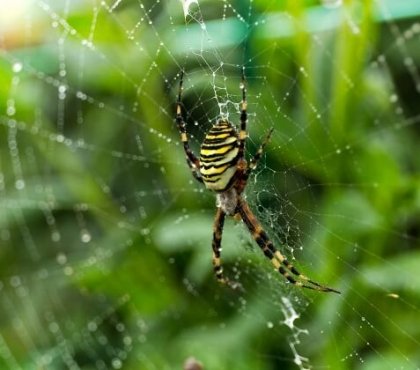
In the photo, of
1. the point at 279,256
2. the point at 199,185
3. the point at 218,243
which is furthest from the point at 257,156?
the point at 199,185

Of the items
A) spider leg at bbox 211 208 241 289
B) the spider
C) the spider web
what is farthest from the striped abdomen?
spider leg at bbox 211 208 241 289

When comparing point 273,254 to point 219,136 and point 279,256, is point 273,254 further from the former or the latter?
point 219,136

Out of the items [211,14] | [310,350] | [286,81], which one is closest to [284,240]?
[310,350]

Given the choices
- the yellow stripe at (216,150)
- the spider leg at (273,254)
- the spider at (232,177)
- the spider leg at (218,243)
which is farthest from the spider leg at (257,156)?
the spider leg at (218,243)

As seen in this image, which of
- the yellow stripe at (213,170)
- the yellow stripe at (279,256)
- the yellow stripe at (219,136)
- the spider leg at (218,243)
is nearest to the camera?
the yellow stripe at (219,136)

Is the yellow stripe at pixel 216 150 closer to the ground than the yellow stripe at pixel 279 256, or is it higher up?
higher up

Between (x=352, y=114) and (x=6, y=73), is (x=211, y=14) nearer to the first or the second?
(x=352, y=114)

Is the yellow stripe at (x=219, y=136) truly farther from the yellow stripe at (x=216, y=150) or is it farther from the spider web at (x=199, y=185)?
the spider web at (x=199, y=185)
